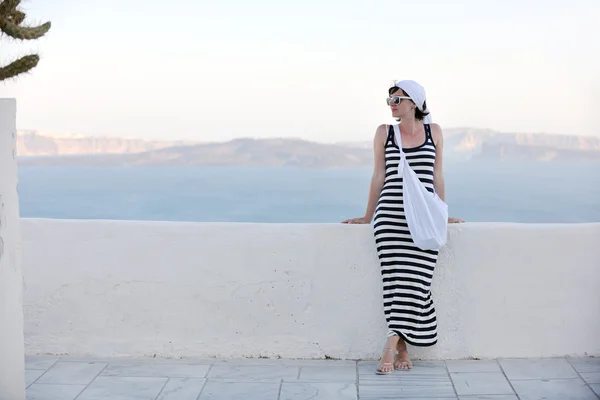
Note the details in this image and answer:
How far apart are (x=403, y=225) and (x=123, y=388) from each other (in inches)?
63.7

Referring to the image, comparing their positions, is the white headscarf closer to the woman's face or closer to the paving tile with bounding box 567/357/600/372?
the woman's face

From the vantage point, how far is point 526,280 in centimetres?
436

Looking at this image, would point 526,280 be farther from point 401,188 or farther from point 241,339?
point 241,339

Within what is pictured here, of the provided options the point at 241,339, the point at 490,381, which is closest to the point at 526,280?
the point at 490,381

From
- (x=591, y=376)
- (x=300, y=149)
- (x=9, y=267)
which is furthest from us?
(x=300, y=149)

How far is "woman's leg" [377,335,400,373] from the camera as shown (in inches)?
164

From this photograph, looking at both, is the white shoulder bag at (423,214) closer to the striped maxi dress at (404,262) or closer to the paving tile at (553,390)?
the striped maxi dress at (404,262)

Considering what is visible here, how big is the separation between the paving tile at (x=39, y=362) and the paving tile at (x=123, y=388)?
386 mm

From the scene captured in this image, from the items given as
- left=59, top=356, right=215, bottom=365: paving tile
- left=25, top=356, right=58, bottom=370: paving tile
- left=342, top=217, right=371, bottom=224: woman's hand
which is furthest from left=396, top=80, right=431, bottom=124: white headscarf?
left=25, top=356, right=58, bottom=370: paving tile

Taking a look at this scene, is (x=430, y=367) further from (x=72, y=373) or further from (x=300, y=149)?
(x=300, y=149)

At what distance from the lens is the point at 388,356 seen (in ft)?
13.8

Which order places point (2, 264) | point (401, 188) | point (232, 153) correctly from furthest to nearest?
1. point (232, 153)
2. point (401, 188)
3. point (2, 264)

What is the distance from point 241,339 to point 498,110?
154ft

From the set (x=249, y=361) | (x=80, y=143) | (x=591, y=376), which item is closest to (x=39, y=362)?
(x=249, y=361)
